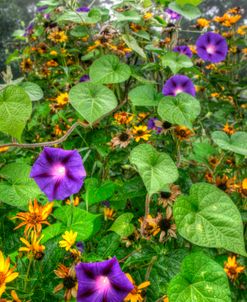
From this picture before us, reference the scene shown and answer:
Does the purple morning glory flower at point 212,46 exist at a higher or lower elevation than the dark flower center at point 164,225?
lower

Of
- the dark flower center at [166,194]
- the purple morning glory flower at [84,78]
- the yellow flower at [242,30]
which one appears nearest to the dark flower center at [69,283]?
the dark flower center at [166,194]

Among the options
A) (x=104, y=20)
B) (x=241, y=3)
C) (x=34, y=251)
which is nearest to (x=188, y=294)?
(x=34, y=251)

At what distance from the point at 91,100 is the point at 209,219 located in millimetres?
462

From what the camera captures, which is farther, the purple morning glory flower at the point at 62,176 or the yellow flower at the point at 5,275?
the purple morning glory flower at the point at 62,176

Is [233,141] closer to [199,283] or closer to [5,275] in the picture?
[199,283]

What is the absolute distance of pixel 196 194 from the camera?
0.86 metres

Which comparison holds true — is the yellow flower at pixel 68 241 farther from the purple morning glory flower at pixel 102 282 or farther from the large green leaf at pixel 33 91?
the large green leaf at pixel 33 91

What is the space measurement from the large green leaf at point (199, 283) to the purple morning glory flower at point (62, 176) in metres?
0.31

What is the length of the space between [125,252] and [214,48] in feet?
4.21

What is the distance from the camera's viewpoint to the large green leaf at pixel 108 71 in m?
1.16

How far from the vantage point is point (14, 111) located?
86 cm

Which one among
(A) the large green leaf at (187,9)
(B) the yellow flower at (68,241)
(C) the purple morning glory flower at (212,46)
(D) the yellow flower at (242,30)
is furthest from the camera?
(D) the yellow flower at (242,30)

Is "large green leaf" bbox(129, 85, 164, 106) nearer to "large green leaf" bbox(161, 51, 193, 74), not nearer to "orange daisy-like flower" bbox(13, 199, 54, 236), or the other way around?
"large green leaf" bbox(161, 51, 193, 74)

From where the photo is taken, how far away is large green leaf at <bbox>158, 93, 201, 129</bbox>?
40.3 inches
